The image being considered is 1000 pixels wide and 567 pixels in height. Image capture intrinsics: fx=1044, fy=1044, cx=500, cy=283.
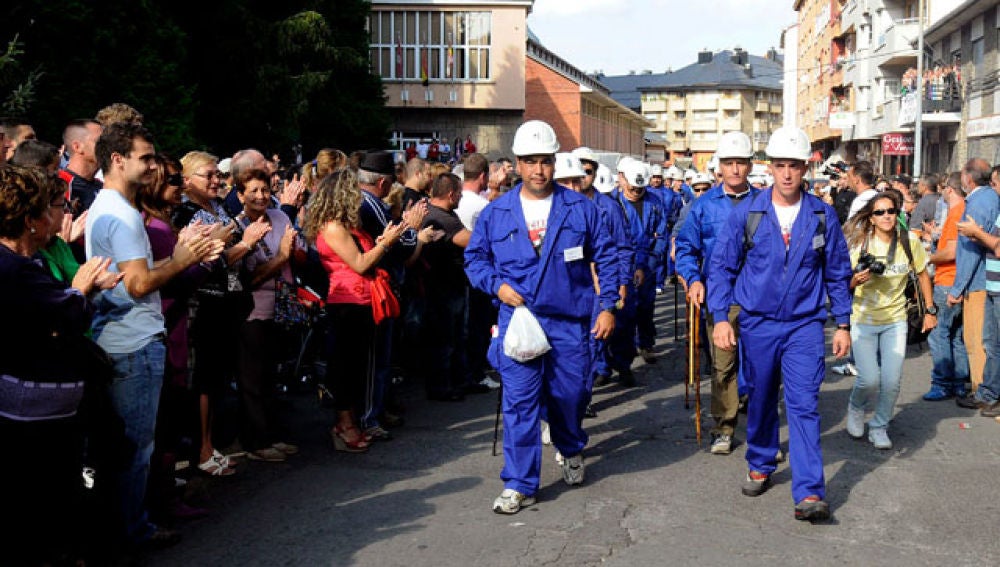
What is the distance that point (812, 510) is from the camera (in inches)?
229

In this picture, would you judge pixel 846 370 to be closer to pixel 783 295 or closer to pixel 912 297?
pixel 912 297

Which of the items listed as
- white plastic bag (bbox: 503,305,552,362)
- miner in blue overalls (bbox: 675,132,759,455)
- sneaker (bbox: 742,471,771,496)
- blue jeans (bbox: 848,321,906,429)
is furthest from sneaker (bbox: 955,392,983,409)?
white plastic bag (bbox: 503,305,552,362)

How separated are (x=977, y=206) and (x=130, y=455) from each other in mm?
7272

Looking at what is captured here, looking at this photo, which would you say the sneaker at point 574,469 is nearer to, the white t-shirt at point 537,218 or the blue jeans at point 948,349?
the white t-shirt at point 537,218

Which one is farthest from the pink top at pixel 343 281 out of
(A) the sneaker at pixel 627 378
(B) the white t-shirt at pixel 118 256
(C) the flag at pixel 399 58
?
(C) the flag at pixel 399 58

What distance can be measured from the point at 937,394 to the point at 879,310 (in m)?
2.14

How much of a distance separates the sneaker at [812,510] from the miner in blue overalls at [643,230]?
5213 mm

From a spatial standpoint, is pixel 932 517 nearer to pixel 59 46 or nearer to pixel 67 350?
pixel 67 350

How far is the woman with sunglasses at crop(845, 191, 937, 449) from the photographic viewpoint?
7.90 meters

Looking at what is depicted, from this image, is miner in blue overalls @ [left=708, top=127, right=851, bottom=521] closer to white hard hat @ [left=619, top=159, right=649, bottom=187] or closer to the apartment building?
white hard hat @ [left=619, top=159, right=649, bottom=187]

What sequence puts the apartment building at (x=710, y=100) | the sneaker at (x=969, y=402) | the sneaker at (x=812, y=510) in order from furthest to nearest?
the apartment building at (x=710, y=100)
the sneaker at (x=969, y=402)
the sneaker at (x=812, y=510)

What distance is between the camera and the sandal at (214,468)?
6.80 metres

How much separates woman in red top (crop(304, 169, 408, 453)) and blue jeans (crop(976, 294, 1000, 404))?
5.13m

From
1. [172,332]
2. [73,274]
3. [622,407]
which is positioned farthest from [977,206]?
[73,274]
